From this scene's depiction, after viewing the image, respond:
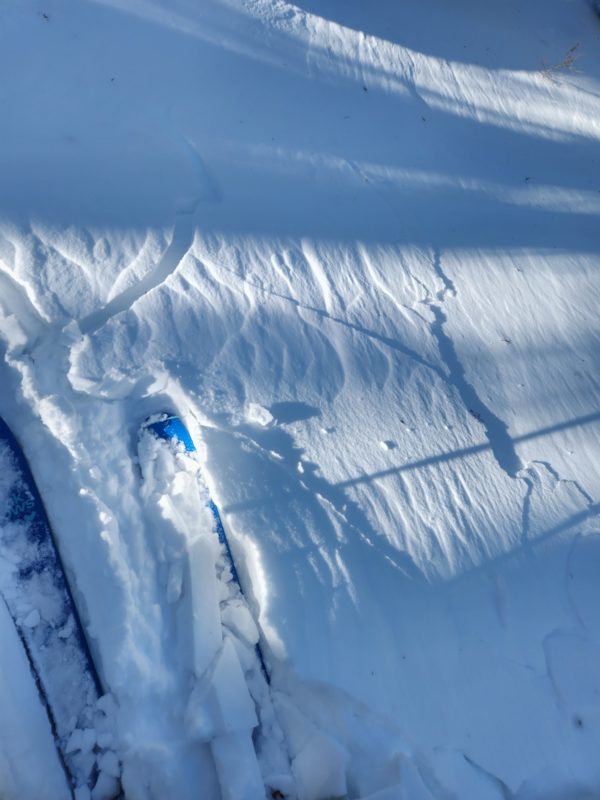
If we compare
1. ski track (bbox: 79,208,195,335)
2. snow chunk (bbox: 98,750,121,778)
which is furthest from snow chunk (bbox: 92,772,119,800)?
ski track (bbox: 79,208,195,335)

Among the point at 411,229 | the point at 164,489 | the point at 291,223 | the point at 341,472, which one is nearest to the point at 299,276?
the point at 291,223

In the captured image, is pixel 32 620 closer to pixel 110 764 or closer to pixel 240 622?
pixel 110 764

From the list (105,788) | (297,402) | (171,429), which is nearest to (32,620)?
(105,788)

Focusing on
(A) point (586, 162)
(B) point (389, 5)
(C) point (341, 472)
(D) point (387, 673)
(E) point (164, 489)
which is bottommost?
(D) point (387, 673)

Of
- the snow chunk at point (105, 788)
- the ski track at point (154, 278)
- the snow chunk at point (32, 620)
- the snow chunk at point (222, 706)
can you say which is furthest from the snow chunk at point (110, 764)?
the ski track at point (154, 278)

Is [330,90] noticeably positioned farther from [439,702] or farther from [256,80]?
[439,702]

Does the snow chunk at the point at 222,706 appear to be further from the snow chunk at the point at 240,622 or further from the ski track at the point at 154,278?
the ski track at the point at 154,278
